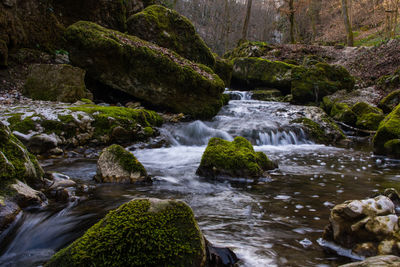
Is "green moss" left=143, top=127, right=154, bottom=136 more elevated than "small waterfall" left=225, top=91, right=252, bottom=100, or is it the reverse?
"small waterfall" left=225, top=91, right=252, bottom=100

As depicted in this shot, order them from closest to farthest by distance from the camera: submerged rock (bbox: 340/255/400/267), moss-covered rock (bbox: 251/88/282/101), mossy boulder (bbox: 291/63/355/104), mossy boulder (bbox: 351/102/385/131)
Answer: submerged rock (bbox: 340/255/400/267), mossy boulder (bbox: 351/102/385/131), mossy boulder (bbox: 291/63/355/104), moss-covered rock (bbox: 251/88/282/101)

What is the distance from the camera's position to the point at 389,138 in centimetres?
788

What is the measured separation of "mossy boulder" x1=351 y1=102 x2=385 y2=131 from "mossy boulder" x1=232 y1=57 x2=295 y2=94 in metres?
6.25

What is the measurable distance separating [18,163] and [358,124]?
13.0m

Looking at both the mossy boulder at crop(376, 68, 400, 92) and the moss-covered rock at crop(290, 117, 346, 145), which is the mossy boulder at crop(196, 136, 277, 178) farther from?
the mossy boulder at crop(376, 68, 400, 92)

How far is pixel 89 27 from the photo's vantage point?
9.77 m

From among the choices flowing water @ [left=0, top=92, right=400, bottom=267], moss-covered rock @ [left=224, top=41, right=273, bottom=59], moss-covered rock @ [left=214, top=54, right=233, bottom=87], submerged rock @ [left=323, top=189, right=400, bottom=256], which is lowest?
flowing water @ [left=0, top=92, right=400, bottom=267]

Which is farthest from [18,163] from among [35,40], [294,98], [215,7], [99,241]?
[215,7]

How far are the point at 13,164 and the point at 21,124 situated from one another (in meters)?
3.71

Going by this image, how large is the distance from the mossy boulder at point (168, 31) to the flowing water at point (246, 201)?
6629mm

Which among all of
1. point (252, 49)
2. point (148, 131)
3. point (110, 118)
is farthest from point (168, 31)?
point (252, 49)

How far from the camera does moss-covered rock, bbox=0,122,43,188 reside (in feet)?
10.00

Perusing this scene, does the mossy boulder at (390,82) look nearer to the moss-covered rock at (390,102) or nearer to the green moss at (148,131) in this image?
the moss-covered rock at (390,102)

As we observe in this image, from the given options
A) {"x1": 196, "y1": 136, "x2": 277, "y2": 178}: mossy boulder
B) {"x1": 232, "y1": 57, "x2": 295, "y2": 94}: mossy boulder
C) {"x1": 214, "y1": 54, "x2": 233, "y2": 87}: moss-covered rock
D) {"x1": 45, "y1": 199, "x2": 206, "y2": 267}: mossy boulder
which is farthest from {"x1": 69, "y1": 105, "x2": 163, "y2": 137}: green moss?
{"x1": 232, "y1": 57, "x2": 295, "y2": 94}: mossy boulder
